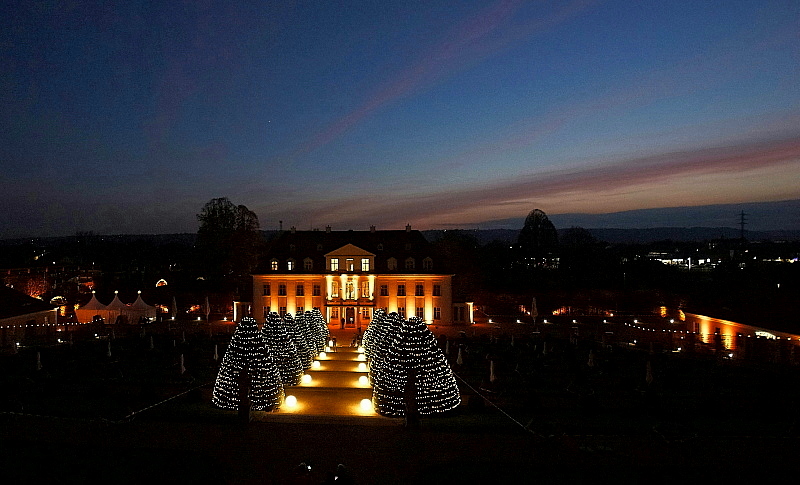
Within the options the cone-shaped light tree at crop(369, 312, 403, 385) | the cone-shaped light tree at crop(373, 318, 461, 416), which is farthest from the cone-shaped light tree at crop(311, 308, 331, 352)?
the cone-shaped light tree at crop(373, 318, 461, 416)

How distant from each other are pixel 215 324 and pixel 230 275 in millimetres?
20618

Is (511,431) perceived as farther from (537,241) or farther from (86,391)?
(537,241)

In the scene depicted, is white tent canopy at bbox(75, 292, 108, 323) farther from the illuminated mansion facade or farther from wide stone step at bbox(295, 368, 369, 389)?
wide stone step at bbox(295, 368, 369, 389)

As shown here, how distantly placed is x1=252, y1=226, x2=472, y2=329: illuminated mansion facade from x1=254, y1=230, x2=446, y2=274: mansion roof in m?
0.08

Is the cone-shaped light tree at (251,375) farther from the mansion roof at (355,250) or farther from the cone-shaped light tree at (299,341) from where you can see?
the mansion roof at (355,250)

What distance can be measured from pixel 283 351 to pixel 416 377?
6.11 m

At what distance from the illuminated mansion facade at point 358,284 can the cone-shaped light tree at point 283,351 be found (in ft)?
67.2

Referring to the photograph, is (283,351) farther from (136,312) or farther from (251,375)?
(136,312)

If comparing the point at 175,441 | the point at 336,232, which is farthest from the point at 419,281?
the point at 175,441

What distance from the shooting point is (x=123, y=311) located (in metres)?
39.1

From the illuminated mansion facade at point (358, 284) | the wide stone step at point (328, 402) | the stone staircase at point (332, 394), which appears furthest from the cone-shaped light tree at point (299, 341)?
the illuminated mansion facade at point (358, 284)

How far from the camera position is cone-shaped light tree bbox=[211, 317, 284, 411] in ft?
53.6

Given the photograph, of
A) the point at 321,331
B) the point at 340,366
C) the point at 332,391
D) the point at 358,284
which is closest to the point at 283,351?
the point at 332,391

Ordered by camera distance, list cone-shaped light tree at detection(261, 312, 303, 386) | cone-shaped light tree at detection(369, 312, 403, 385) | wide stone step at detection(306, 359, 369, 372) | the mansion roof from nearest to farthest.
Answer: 1. cone-shaped light tree at detection(369, 312, 403, 385)
2. cone-shaped light tree at detection(261, 312, 303, 386)
3. wide stone step at detection(306, 359, 369, 372)
4. the mansion roof
